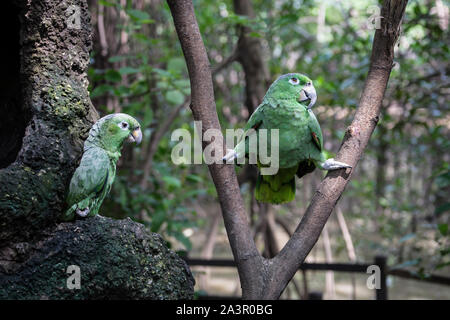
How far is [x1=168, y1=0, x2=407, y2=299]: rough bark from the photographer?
63.1 inches

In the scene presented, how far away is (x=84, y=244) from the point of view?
4.75 ft

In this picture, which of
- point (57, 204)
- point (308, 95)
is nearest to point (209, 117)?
point (308, 95)

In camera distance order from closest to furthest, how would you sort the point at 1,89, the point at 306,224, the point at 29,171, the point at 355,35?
the point at 29,171
the point at 306,224
the point at 1,89
the point at 355,35

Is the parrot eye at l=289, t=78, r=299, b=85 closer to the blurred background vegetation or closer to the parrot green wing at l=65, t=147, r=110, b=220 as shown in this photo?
the blurred background vegetation

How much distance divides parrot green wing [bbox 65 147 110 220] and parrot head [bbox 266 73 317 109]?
0.77m

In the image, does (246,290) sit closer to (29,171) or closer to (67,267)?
(67,267)

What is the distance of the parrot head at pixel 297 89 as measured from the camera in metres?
1.73

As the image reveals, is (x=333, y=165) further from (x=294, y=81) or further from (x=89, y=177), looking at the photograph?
(x=89, y=177)

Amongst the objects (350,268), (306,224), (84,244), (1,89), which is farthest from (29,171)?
(350,268)

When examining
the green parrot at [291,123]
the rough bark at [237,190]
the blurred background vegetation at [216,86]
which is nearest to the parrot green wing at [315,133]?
the green parrot at [291,123]

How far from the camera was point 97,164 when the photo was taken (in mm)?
1550

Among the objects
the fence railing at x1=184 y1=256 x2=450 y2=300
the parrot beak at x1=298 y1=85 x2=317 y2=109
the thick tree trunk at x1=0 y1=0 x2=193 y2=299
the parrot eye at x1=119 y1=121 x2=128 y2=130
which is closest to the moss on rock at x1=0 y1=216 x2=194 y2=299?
the thick tree trunk at x1=0 y1=0 x2=193 y2=299

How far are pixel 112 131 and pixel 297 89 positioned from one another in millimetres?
782

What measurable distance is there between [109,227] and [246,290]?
0.58m
